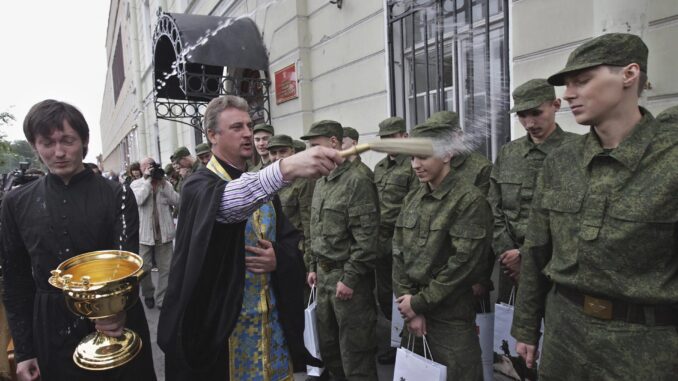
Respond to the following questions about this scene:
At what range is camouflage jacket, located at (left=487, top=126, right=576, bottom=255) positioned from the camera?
10.1 feet

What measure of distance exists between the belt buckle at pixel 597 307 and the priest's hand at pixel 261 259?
1.42 metres

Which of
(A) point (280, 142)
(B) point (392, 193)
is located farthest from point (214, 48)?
(B) point (392, 193)

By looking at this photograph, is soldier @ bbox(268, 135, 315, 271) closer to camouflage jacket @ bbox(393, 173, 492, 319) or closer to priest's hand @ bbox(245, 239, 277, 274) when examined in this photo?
camouflage jacket @ bbox(393, 173, 492, 319)

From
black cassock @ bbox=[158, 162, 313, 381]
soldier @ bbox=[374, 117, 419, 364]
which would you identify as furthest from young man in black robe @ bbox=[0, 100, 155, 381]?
soldier @ bbox=[374, 117, 419, 364]

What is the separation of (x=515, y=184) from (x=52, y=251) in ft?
9.68

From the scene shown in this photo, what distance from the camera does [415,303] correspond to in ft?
8.59

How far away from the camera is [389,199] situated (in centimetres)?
453

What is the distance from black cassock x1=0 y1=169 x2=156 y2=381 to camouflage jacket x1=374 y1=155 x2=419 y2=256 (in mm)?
2658

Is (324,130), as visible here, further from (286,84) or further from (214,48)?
(214,48)

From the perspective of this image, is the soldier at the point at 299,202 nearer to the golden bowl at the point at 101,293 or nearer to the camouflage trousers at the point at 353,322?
the camouflage trousers at the point at 353,322

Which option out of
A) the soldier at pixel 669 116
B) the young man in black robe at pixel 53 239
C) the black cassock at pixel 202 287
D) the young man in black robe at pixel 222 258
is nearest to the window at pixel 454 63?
the soldier at pixel 669 116

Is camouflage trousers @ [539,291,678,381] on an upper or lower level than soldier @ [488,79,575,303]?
lower

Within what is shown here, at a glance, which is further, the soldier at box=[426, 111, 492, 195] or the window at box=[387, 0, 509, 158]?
the window at box=[387, 0, 509, 158]

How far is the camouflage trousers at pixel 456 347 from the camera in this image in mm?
2580
